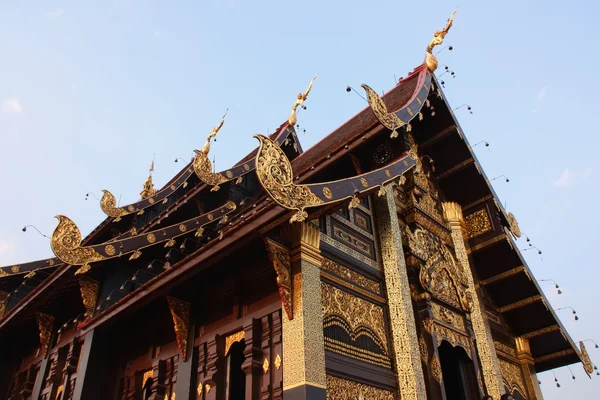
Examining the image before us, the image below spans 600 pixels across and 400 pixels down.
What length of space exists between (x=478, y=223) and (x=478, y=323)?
1922mm

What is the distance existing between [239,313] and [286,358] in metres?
1.17

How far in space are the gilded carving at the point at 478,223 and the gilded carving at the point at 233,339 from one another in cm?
491

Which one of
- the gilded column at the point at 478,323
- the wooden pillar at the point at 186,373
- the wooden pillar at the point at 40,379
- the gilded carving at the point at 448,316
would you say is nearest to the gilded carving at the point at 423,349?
the gilded carving at the point at 448,316

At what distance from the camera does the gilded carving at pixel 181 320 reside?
6316 millimetres

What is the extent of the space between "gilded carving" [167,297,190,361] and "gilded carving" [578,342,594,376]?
7038 millimetres

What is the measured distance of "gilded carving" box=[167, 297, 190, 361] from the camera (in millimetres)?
6316

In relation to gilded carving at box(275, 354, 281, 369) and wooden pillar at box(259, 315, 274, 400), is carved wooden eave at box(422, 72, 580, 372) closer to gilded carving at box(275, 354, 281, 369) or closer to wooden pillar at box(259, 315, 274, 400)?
wooden pillar at box(259, 315, 274, 400)

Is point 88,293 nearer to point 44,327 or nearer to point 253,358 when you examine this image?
point 44,327

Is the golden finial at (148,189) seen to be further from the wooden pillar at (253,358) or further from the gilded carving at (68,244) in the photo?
the wooden pillar at (253,358)

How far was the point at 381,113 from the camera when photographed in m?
6.45

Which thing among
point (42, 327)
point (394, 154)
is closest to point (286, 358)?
point (394, 154)

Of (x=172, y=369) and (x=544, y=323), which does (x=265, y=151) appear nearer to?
(x=172, y=369)

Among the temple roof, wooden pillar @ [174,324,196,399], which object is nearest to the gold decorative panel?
the temple roof

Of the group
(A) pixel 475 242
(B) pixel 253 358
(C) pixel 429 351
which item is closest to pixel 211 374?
(B) pixel 253 358
